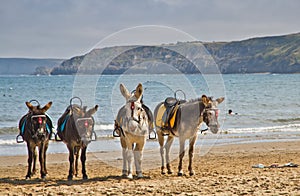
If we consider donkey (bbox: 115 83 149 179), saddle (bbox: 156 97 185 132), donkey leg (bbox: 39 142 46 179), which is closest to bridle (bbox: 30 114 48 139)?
donkey leg (bbox: 39 142 46 179)

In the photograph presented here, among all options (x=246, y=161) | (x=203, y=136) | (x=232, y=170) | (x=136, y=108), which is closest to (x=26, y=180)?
(x=136, y=108)

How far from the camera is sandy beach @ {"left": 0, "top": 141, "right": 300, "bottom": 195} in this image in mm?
10977

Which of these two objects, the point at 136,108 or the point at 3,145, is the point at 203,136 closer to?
the point at 3,145

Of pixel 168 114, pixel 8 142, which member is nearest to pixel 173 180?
pixel 168 114

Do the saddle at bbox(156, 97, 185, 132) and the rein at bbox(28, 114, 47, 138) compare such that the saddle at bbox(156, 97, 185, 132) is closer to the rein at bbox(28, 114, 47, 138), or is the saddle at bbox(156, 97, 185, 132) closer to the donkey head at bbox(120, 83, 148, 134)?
the donkey head at bbox(120, 83, 148, 134)

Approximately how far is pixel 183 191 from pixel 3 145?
13023 mm

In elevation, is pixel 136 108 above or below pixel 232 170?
above

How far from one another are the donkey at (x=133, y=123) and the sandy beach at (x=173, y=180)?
687mm

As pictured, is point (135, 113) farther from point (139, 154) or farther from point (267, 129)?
point (267, 129)

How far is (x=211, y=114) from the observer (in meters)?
12.6

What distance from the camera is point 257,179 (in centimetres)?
1195

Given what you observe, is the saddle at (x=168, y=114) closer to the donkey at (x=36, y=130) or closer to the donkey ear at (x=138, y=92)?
the donkey ear at (x=138, y=92)

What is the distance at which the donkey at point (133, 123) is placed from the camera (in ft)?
39.4

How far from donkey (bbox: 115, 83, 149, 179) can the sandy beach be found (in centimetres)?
69
